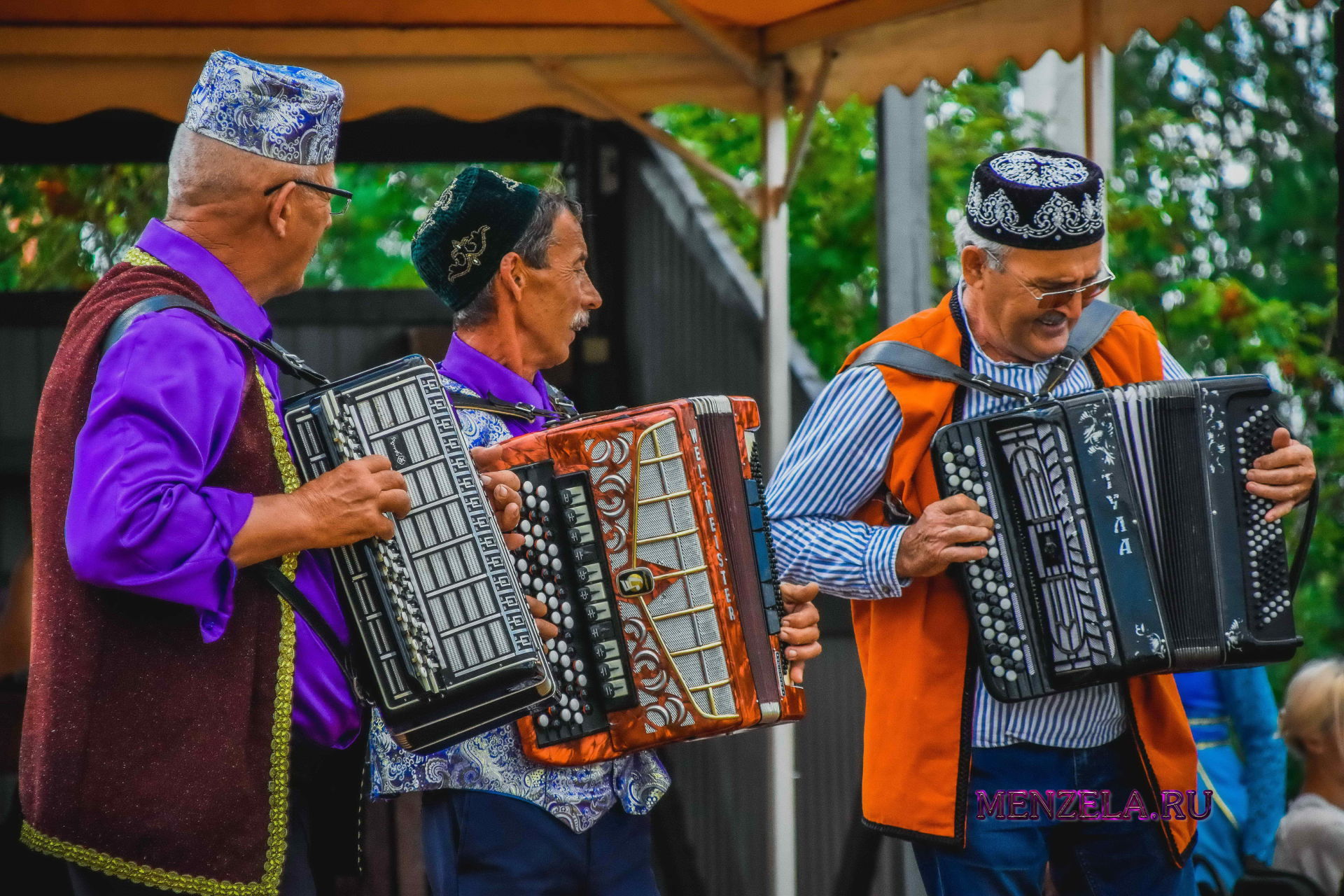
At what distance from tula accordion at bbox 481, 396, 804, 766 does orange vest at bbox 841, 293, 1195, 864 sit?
0.95 ft

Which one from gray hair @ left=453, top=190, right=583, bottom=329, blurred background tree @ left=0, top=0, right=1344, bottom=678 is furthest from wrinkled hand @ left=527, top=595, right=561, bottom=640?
blurred background tree @ left=0, top=0, right=1344, bottom=678

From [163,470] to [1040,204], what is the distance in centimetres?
164

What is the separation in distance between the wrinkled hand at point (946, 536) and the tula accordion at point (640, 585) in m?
0.30

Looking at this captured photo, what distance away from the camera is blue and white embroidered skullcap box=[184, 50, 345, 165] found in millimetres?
2328

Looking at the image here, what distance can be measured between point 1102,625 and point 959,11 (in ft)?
7.20

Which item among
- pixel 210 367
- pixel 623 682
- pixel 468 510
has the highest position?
pixel 210 367

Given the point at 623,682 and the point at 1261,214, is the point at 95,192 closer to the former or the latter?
the point at 623,682

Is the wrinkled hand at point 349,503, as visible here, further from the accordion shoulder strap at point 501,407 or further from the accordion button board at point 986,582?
the accordion button board at point 986,582

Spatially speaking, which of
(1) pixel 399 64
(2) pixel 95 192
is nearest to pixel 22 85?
(1) pixel 399 64

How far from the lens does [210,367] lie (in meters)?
2.16

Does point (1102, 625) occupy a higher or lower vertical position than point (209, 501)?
lower

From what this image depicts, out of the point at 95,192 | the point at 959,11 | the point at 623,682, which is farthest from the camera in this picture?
the point at 95,192

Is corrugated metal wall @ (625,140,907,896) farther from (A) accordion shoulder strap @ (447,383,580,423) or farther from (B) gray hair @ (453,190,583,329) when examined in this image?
(B) gray hair @ (453,190,583,329)

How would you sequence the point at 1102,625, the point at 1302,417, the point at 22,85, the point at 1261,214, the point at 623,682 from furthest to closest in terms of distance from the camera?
the point at 1261,214 < the point at 1302,417 < the point at 22,85 < the point at 1102,625 < the point at 623,682
